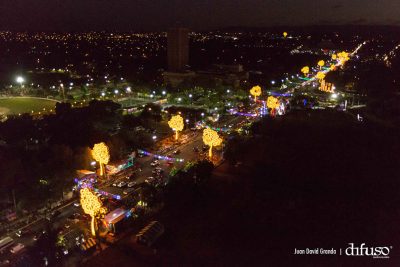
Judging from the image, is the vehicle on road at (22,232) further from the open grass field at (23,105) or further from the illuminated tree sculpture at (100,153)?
the open grass field at (23,105)

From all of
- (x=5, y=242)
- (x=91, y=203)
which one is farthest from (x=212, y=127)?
(x=5, y=242)

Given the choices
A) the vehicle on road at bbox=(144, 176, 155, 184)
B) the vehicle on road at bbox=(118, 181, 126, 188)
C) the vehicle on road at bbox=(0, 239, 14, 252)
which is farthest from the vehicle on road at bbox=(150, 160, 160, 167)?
the vehicle on road at bbox=(0, 239, 14, 252)

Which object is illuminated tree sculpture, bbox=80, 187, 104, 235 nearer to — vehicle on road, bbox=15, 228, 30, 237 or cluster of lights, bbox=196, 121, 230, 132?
vehicle on road, bbox=15, 228, 30, 237

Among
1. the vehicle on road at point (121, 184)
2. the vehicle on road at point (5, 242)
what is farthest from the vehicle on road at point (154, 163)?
the vehicle on road at point (5, 242)

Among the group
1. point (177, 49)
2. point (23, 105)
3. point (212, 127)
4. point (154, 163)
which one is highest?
point (177, 49)

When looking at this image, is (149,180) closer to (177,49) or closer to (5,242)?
(5,242)
